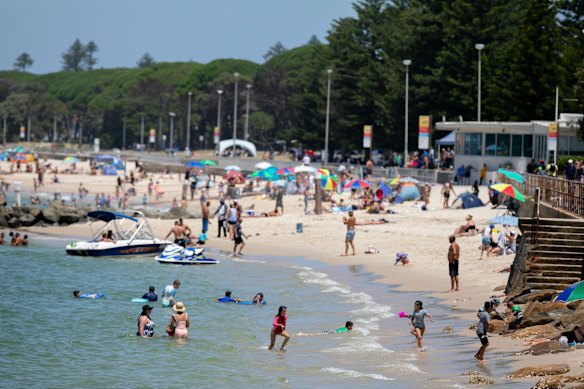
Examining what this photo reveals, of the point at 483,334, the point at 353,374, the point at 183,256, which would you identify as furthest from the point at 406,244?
the point at 353,374

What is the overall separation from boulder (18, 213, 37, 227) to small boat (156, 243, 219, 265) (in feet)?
48.4

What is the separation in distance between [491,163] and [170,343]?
35.5 metres

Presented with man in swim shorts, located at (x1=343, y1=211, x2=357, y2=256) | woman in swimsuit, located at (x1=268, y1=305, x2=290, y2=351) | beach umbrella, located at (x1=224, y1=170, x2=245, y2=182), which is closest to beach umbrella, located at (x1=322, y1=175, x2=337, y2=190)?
man in swim shorts, located at (x1=343, y1=211, x2=357, y2=256)

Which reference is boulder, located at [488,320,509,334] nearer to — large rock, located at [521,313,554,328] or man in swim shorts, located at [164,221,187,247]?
large rock, located at [521,313,554,328]

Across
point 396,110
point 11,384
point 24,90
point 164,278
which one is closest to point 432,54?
point 396,110

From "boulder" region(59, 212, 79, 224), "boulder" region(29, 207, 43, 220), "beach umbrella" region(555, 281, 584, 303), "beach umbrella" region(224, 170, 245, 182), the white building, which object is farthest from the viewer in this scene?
"beach umbrella" region(224, 170, 245, 182)

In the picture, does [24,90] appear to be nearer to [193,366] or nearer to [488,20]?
[488,20]

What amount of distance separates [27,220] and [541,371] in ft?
119

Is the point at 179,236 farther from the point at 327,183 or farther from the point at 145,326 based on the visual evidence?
the point at 145,326

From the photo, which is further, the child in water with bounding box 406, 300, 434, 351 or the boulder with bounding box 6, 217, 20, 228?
the boulder with bounding box 6, 217, 20, 228

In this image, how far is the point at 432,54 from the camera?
77250 mm

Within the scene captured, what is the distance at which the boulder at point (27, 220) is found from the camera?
48.7 meters

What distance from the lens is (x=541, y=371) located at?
16.3 meters

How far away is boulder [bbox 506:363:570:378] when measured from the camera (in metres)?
15.9
